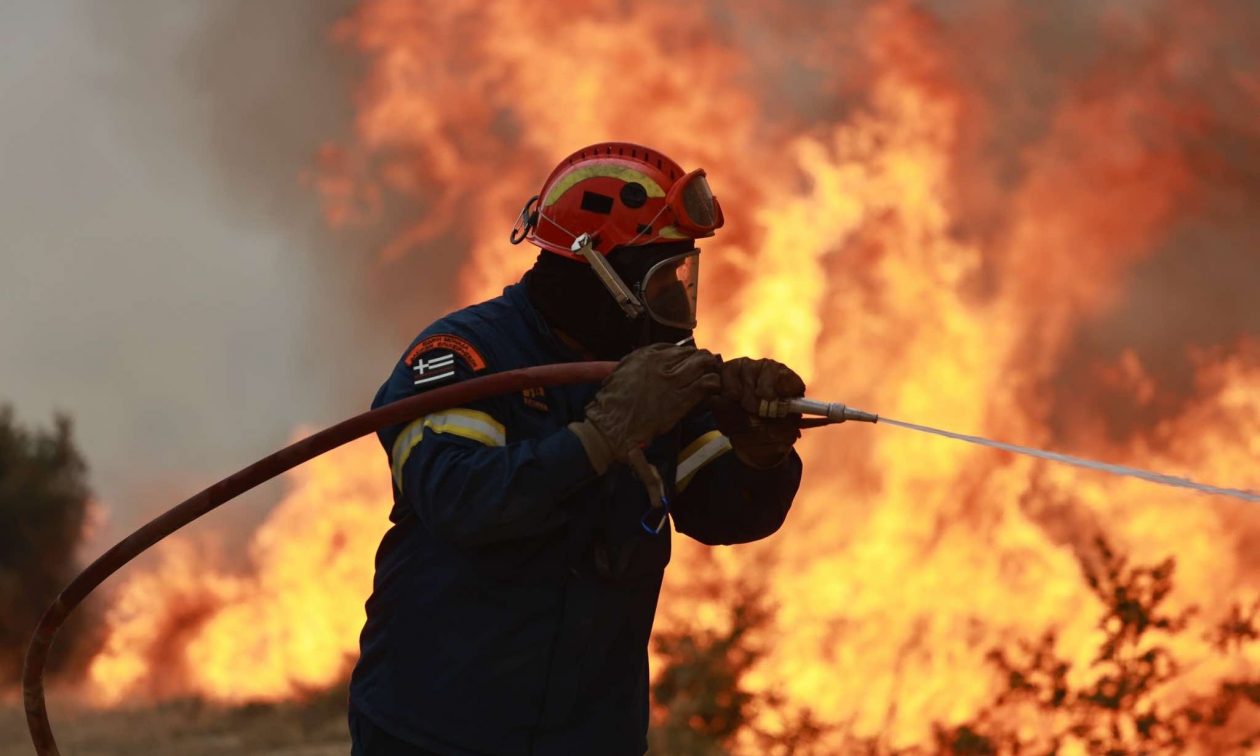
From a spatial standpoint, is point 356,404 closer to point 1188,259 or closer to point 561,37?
Result: point 561,37

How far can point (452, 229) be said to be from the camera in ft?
28.4

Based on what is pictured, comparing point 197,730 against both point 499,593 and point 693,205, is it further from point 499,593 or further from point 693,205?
point 693,205

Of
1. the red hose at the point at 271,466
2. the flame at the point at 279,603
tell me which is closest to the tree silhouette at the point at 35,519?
the flame at the point at 279,603

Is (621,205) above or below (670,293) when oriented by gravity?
above

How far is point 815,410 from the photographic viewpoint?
336 cm

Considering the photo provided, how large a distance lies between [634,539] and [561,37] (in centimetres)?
514

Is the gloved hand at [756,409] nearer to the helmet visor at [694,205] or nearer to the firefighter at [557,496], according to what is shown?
the firefighter at [557,496]

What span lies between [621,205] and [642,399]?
694 mm

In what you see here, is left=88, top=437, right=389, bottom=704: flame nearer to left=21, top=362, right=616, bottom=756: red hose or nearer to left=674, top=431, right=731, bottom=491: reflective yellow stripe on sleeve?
left=21, top=362, right=616, bottom=756: red hose

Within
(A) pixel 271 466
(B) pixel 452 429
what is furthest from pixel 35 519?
(B) pixel 452 429

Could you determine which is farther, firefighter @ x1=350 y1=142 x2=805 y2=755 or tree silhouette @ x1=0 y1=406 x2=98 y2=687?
tree silhouette @ x1=0 y1=406 x2=98 y2=687

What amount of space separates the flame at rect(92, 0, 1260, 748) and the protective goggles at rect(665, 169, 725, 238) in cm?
328

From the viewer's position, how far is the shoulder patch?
136 inches

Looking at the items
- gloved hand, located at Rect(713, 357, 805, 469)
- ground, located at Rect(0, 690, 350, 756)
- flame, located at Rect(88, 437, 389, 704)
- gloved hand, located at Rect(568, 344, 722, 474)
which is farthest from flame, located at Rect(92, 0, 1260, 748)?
gloved hand, located at Rect(568, 344, 722, 474)
